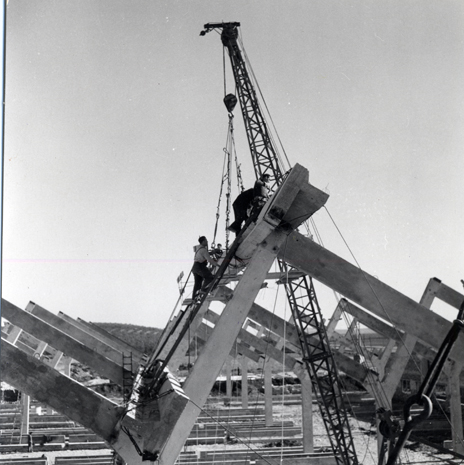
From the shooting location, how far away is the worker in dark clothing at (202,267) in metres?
8.59

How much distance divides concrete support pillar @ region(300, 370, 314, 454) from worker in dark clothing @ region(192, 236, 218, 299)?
828 cm

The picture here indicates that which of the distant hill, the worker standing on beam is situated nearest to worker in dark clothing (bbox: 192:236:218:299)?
the worker standing on beam

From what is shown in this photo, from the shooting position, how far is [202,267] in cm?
917

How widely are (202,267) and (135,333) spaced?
167 ft

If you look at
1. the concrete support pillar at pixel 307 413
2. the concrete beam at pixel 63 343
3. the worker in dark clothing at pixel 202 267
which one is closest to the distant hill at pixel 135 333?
the concrete support pillar at pixel 307 413

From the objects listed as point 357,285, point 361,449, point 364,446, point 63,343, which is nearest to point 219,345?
point 357,285

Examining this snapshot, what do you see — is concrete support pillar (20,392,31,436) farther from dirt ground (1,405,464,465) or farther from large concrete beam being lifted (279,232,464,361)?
large concrete beam being lifted (279,232,464,361)

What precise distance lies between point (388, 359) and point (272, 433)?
8259 mm

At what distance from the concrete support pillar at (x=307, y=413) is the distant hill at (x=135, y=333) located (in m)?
37.7

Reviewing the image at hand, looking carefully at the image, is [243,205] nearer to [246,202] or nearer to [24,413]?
[246,202]

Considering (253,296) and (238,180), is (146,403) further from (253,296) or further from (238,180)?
(238,180)

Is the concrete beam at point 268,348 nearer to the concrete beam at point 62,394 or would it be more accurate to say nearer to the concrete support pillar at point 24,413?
the concrete support pillar at point 24,413

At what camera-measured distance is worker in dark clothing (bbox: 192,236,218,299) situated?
28.2 feet

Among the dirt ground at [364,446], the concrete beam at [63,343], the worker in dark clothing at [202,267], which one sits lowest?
the dirt ground at [364,446]
